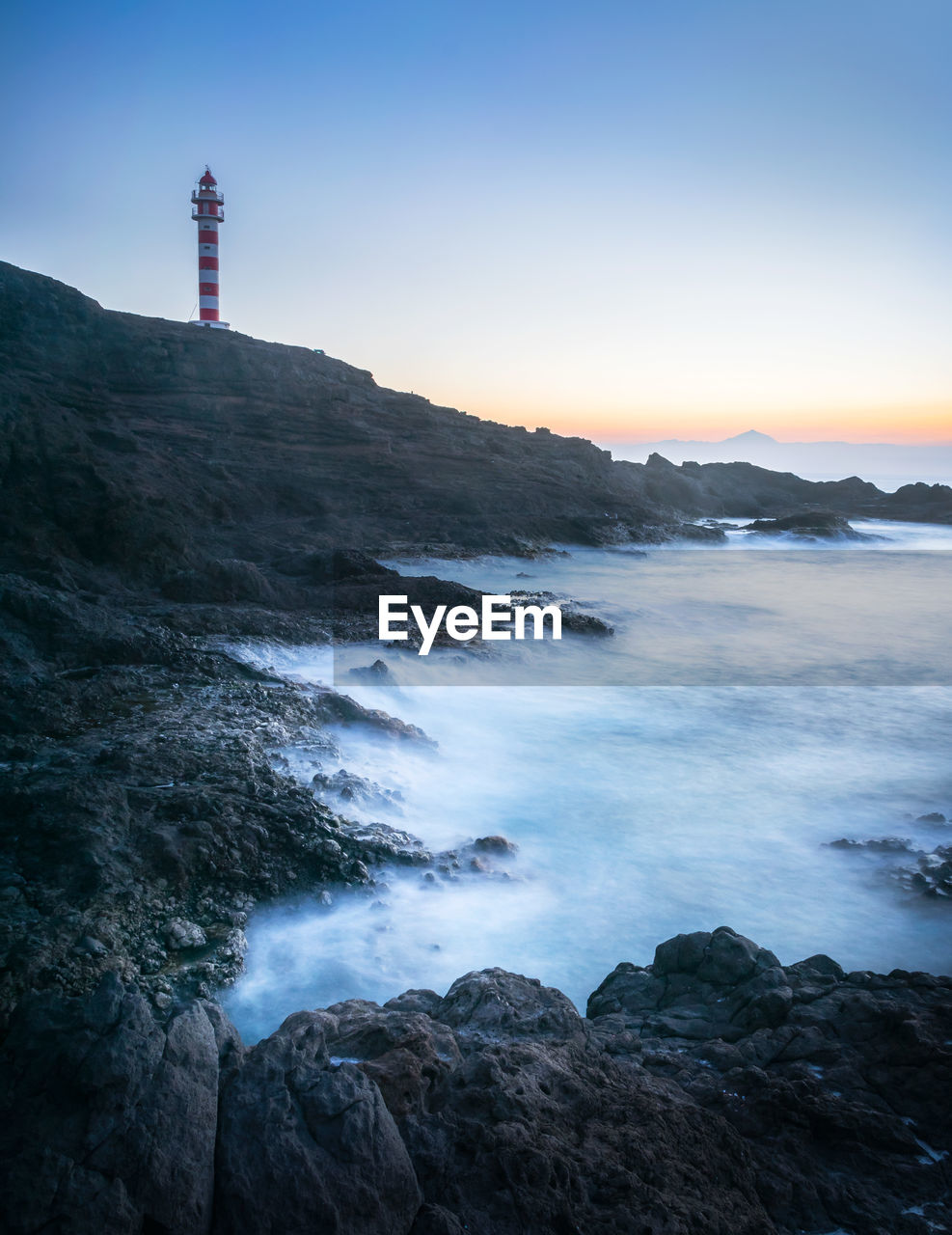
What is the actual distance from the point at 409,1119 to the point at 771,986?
1953 millimetres

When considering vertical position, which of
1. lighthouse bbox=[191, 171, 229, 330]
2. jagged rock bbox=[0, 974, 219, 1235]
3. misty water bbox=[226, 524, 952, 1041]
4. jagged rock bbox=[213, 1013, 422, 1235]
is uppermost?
lighthouse bbox=[191, 171, 229, 330]

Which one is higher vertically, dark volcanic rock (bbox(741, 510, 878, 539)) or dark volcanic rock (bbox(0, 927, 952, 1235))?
dark volcanic rock (bbox(741, 510, 878, 539))

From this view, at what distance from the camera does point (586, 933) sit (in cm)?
517

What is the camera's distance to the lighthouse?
28297mm

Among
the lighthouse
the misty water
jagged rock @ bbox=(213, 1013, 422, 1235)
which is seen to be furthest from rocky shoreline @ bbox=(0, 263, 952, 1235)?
the lighthouse

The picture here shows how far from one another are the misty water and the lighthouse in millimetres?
21376

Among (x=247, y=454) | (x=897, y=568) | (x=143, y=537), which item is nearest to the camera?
(x=143, y=537)

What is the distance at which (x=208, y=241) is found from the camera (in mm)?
28531

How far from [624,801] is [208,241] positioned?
2840 centimetres

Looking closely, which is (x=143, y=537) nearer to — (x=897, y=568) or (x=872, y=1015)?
(x=872, y=1015)

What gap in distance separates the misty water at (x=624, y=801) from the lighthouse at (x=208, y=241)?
21.4 metres

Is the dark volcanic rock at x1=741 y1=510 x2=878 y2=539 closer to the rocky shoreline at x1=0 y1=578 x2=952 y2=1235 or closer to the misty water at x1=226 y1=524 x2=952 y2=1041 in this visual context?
the misty water at x1=226 y1=524 x2=952 y2=1041

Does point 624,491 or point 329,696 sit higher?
point 624,491

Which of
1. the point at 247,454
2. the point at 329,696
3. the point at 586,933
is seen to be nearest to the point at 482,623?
the point at 329,696
